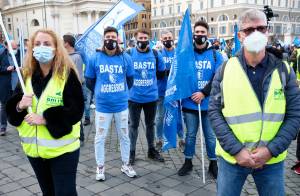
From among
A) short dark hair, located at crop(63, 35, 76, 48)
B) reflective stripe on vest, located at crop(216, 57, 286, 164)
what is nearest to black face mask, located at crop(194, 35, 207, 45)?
reflective stripe on vest, located at crop(216, 57, 286, 164)

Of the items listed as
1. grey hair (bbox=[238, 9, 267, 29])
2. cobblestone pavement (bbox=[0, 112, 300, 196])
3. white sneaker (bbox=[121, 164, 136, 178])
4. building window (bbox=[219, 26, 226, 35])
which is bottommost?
cobblestone pavement (bbox=[0, 112, 300, 196])

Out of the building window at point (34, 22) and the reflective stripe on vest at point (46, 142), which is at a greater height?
the building window at point (34, 22)

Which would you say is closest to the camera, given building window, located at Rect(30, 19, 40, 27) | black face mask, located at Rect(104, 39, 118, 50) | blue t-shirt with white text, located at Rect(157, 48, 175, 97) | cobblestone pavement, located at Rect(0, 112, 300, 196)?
cobblestone pavement, located at Rect(0, 112, 300, 196)

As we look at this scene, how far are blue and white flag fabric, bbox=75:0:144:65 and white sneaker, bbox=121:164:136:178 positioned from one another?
1926mm

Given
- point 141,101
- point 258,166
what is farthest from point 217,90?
point 141,101

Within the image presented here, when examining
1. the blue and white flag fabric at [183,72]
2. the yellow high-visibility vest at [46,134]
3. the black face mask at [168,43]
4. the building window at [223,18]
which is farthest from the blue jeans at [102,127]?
the building window at [223,18]

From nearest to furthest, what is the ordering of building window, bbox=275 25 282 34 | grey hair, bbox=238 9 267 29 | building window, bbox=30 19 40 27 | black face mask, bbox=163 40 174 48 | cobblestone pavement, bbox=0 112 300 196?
grey hair, bbox=238 9 267 29 → cobblestone pavement, bbox=0 112 300 196 → black face mask, bbox=163 40 174 48 → building window, bbox=275 25 282 34 → building window, bbox=30 19 40 27

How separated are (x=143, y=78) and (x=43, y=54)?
8.52 ft

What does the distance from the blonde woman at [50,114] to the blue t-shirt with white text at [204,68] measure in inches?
84.4

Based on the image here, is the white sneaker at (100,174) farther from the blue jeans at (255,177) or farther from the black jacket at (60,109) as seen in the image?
the blue jeans at (255,177)

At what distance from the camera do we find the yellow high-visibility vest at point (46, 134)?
2803mm

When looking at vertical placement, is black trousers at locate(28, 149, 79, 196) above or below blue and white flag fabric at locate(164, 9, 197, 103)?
below

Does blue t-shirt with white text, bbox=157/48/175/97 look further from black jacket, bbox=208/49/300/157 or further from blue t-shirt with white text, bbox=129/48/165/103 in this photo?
black jacket, bbox=208/49/300/157

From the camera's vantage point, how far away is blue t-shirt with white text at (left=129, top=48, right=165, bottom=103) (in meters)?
5.28
